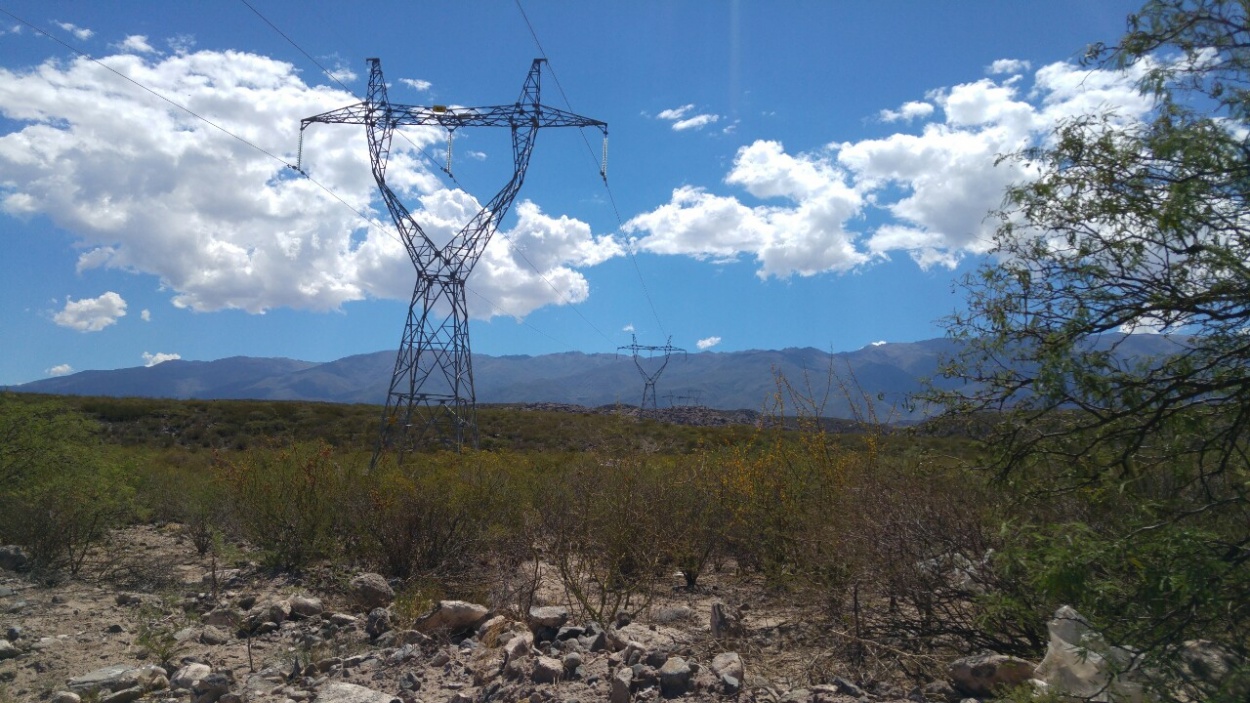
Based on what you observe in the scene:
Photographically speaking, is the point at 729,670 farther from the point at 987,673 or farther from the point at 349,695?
the point at 349,695

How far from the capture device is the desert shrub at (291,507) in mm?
10445

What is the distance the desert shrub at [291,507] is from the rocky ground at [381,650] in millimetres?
1050

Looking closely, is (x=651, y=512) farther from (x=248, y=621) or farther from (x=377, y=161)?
(x=377, y=161)

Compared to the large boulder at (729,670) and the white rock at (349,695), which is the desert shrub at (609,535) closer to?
the large boulder at (729,670)

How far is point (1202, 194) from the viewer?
13.9 feet

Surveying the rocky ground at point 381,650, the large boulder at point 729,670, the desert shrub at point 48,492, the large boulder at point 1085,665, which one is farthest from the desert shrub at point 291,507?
the large boulder at point 1085,665

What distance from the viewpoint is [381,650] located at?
7.24 metres

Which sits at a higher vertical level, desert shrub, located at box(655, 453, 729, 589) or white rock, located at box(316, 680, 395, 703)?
desert shrub, located at box(655, 453, 729, 589)

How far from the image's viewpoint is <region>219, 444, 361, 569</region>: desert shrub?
10.4m

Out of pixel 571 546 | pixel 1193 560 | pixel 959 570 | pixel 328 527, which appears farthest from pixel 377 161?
pixel 1193 560

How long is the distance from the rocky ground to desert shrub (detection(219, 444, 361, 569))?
1050 millimetres

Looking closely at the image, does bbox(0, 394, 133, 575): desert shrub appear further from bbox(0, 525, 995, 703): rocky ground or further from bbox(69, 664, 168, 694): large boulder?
bbox(69, 664, 168, 694): large boulder

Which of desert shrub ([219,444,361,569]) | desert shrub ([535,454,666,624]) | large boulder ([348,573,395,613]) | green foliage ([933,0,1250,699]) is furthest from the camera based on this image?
desert shrub ([219,444,361,569])

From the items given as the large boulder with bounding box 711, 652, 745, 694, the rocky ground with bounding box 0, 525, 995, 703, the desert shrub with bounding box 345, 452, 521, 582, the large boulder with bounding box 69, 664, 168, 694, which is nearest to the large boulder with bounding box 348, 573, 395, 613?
the rocky ground with bounding box 0, 525, 995, 703
